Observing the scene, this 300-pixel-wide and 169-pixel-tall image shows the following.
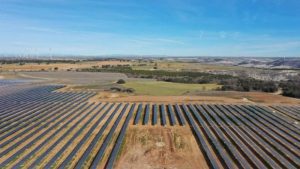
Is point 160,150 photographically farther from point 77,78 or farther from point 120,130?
point 77,78

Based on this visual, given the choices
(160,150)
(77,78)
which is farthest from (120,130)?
(77,78)

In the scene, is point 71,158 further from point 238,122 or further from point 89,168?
point 238,122

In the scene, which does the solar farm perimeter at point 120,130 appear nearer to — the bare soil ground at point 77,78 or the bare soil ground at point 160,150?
the bare soil ground at point 160,150

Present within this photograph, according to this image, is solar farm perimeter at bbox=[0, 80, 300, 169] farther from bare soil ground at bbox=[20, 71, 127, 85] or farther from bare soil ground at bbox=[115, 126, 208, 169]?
bare soil ground at bbox=[20, 71, 127, 85]

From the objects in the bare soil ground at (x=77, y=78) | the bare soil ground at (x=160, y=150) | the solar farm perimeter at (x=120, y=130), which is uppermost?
the bare soil ground at (x=77, y=78)

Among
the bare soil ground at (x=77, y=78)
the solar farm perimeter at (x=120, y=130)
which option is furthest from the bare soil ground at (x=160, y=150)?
the bare soil ground at (x=77, y=78)

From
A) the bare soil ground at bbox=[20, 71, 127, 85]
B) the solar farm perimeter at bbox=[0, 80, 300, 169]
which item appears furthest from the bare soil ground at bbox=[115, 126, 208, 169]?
the bare soil ground at bbox=[20, 71, 127, 85]
